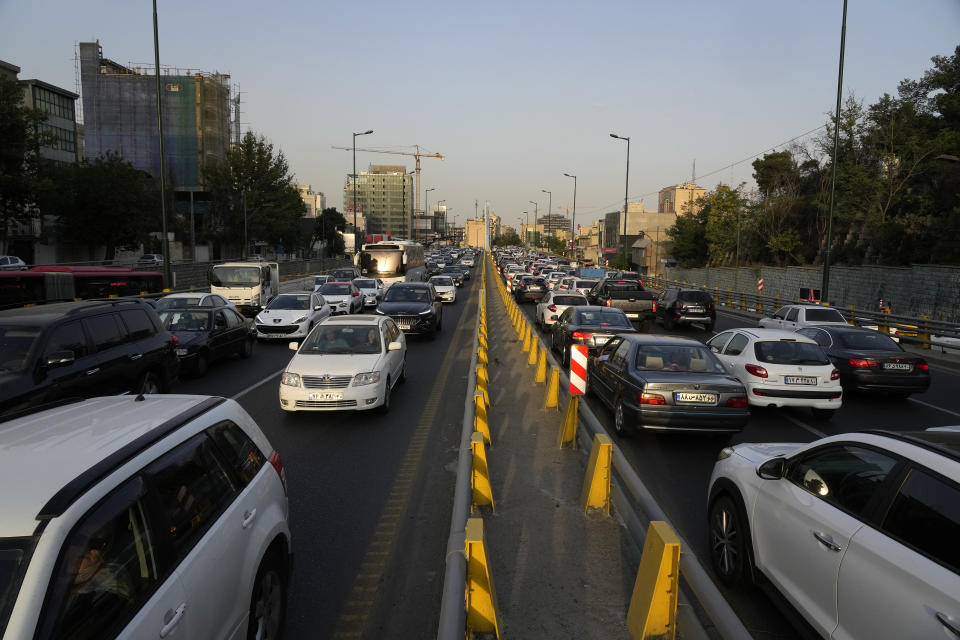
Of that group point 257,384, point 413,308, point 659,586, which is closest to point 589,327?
point 413,308

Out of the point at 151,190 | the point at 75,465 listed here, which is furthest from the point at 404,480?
the point at 151,190

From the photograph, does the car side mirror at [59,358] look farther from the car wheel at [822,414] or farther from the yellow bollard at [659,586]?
the car wheel at [822,414]

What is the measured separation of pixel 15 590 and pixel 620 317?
1409 centimetres

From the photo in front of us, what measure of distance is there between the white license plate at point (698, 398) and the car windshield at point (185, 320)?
1069 centimetres

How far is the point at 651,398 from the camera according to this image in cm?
831

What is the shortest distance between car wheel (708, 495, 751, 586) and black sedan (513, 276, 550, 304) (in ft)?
93.4

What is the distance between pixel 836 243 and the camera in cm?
4950

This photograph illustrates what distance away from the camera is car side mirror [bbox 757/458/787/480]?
4.38m

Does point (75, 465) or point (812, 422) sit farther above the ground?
point (75, 465)

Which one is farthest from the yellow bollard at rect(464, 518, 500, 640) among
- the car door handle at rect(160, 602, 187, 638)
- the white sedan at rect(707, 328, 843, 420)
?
the white sedan at rect(707, 328, 843, 420)

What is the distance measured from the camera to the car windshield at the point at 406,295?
70.1ft

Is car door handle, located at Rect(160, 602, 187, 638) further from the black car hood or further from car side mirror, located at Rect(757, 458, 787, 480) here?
the black car hood

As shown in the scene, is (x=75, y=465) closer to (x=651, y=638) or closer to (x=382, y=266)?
(x=651, y=638)

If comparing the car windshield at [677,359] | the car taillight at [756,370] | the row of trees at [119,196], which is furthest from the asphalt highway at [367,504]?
the row of trees at [119,196]
